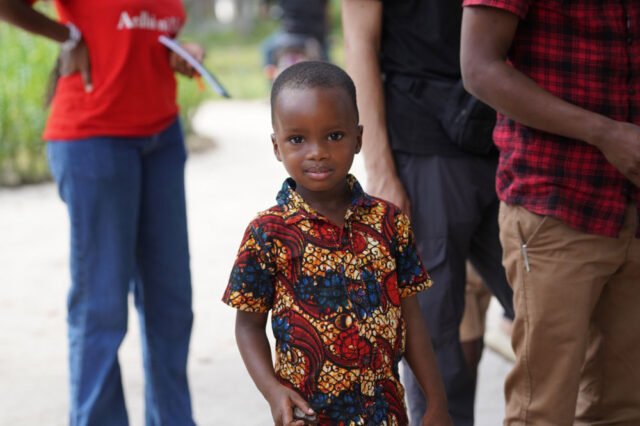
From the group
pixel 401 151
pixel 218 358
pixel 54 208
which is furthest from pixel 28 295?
pixel 401 151

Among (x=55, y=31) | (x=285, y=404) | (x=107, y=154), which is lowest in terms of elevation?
(x=285, y=404)

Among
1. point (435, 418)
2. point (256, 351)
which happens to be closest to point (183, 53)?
point (256, 351)

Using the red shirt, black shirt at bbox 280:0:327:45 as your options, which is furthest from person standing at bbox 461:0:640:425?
black shirt at bbox 280:0:327:45

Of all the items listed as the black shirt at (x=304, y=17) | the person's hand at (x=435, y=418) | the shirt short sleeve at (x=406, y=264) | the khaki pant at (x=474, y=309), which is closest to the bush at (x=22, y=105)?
the black shirt at (x=304, y=17)

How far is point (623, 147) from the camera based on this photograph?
6.52ft

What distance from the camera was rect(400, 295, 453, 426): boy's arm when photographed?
1.92m

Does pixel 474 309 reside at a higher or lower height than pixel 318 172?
lower

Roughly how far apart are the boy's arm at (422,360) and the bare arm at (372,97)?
525 millimetres

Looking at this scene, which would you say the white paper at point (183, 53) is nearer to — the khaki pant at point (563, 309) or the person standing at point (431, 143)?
the person standing at point (431, 143)

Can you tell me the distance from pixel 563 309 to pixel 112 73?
1.49 meters

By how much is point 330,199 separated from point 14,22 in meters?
1.28

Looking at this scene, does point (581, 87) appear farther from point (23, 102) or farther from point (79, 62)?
point (23, 102)

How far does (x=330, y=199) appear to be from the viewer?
75.2 inches

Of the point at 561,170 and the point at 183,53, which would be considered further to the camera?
the point at 183,53
